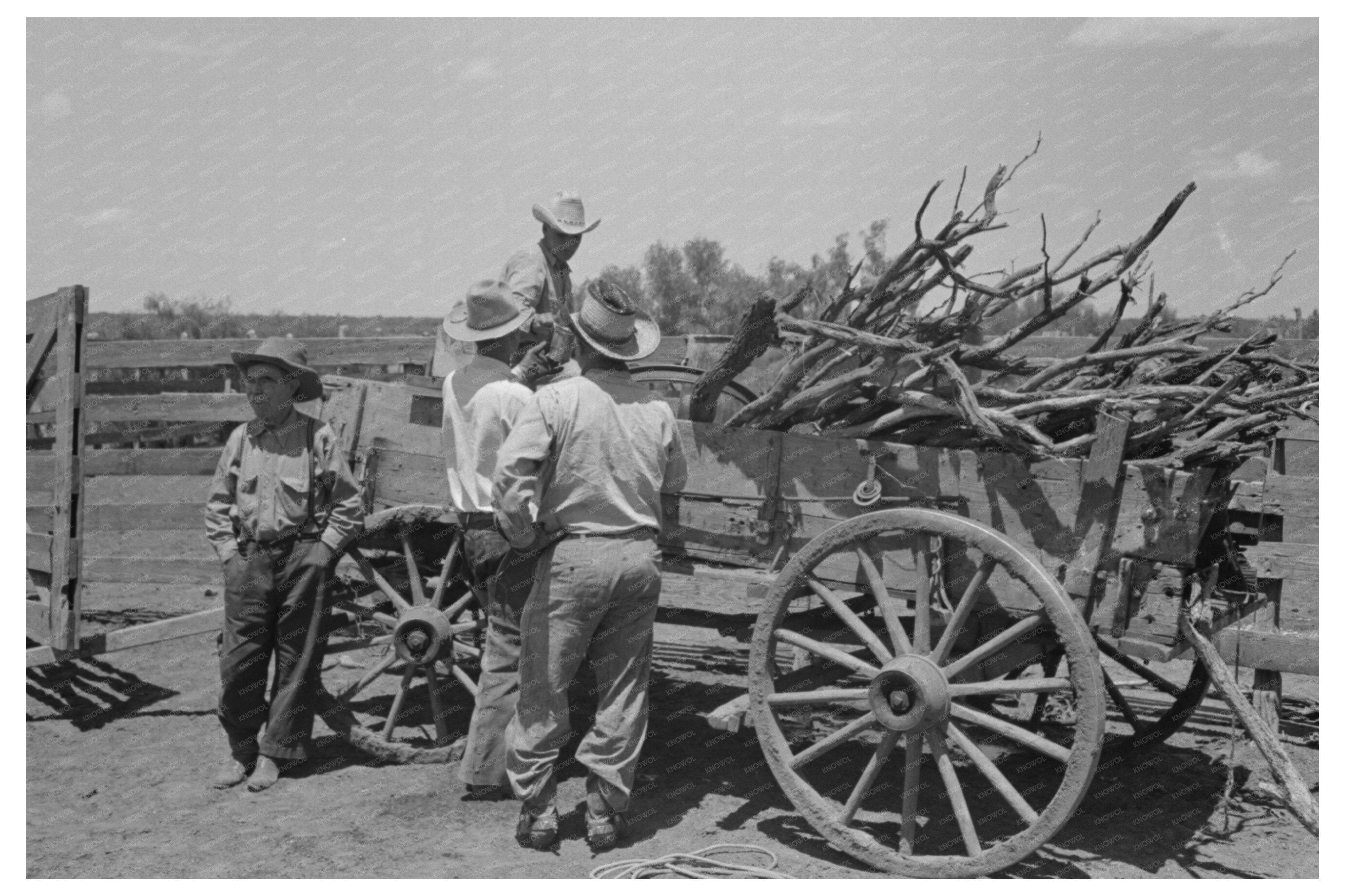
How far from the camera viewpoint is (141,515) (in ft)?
28.3

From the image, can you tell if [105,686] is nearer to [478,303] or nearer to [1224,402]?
[478,303]

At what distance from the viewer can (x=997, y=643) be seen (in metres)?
3.68

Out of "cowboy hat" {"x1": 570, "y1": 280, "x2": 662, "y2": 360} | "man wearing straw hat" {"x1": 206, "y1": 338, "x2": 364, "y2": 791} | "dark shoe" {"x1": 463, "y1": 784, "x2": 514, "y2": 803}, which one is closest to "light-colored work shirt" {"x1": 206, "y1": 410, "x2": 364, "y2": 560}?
"man wearing straw hat" {"x1": 206, "y1": 338, "x2": 364, "y2": 791}

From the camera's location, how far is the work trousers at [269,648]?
4980 millimetres

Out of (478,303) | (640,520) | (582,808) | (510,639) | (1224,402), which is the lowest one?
(582,808)

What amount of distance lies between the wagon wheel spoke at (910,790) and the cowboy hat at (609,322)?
165 centimetres

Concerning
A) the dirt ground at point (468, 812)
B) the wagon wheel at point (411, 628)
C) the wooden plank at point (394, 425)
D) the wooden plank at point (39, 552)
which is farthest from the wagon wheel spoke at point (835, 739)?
the wooden plank at point (39, 552)

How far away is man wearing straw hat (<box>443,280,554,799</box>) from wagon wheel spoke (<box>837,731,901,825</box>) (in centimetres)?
146

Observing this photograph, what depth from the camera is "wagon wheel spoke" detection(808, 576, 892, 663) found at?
391 cm

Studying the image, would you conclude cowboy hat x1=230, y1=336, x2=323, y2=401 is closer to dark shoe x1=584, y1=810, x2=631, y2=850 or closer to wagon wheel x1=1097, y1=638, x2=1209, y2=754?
dark shoe x1=584, y1=810, x2=631, y2=850

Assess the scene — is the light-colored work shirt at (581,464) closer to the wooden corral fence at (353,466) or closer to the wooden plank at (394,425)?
the wooden corral fence at (353,466)

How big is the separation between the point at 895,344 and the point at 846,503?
2.04 feet

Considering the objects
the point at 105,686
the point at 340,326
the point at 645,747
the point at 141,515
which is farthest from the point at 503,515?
the point at 340,326
